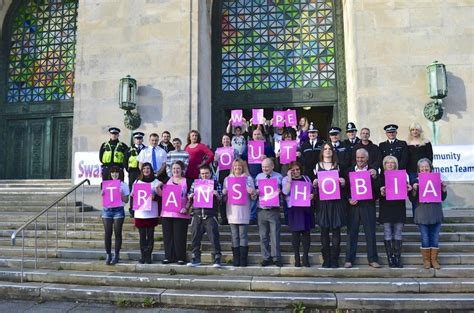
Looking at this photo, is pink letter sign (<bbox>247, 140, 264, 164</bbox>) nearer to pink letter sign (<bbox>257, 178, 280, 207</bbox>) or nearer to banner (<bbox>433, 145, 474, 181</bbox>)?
pink letter sign (<bbox>257, 178, 280, 207</bbox>)

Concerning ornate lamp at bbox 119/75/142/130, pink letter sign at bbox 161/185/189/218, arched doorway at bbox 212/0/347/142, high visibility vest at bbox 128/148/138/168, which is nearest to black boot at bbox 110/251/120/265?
pink letter sign at bbox 161/185/189/218

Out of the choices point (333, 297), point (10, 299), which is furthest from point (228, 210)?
point (10, 299)

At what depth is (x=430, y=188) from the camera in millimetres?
7016

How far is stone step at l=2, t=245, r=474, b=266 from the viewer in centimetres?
735

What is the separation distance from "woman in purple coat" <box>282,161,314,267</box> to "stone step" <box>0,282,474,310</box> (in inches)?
38.3

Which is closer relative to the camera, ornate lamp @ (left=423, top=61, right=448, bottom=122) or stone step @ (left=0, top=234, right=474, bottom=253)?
stone step @ (left=0, top=234, right=474, bottom=253)

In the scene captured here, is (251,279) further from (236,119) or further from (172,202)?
(236,119)

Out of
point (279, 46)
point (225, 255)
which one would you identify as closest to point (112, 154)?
point (225, 255)

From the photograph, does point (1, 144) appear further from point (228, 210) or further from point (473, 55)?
point (473, 55)

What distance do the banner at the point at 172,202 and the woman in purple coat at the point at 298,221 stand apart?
178cm

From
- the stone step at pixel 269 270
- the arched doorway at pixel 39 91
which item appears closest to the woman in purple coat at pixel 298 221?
the stone step at pixel 269 270

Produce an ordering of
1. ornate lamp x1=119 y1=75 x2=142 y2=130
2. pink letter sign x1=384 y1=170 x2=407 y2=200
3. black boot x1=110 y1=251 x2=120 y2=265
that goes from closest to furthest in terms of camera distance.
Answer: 1. pink letter sign x1=384 y1=170 x2=407 y2=200
2. black boot x1=110 y1=251 x2=120 y2=265
3. ornate lamp x1=119 y1=75 x2=142 y2=130

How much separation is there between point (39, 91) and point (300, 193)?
37.3 feet

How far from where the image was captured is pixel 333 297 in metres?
6.03
